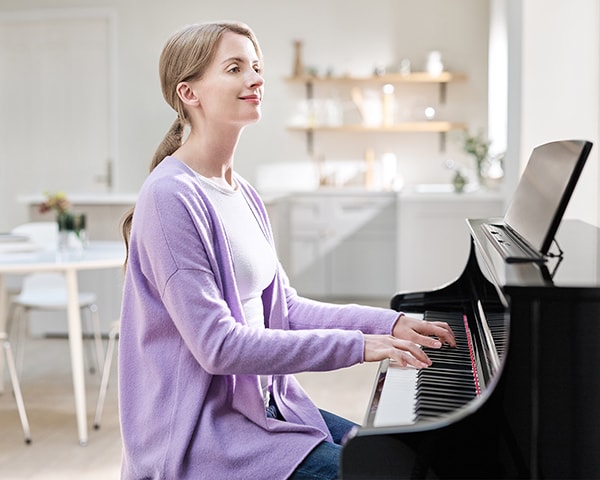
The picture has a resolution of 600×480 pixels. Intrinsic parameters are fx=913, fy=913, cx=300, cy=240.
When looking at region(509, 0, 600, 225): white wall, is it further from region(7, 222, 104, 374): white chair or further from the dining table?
region(7, 222, 104, 374): white chair

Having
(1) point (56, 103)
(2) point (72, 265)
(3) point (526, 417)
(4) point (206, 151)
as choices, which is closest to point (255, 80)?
(4) point (206, 151)

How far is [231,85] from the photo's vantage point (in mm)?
1641

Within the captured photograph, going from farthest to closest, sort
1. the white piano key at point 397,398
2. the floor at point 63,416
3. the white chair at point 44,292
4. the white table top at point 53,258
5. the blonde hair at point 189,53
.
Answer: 1. the white chair at point 44,292
2. the white table top at point 53,258
3. the floor at point 63,416
4. the blonde hair at point 189,53
5. the white piano key at point 397,398

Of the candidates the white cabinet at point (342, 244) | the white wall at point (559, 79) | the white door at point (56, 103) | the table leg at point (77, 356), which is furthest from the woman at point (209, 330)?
the white door at point (56, 103)

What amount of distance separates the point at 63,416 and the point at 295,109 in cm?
427

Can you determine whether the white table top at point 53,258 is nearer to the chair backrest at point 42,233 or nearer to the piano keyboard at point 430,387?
the chair backrest at point 42,233

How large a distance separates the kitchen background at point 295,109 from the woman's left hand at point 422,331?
15.7 feet

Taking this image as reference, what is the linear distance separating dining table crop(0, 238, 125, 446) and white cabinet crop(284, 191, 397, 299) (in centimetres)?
→ 309

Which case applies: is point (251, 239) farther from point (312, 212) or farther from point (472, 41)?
point (472, 41)

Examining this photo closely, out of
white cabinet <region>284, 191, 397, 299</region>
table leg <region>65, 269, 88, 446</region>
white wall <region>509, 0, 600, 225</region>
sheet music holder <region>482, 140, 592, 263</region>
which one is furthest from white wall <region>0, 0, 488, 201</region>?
sheet music holder <region>482, 140, 592, 263</region>

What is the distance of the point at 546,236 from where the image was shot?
1.47 metres

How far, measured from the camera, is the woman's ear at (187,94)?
1.66 meters

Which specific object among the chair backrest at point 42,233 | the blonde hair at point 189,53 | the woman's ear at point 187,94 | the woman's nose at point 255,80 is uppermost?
the blonde hair at point 189,53

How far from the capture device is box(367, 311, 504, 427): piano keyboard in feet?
4.47
